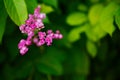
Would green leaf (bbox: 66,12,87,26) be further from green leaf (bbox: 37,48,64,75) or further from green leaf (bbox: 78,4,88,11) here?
green leaf (bbox: 37,48,64,75)

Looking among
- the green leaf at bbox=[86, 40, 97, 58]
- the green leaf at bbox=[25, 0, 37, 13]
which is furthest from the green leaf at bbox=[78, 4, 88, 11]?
the green leaf at bbox=[25, 0, 37, 13]

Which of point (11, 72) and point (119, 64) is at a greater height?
point (11, 72)

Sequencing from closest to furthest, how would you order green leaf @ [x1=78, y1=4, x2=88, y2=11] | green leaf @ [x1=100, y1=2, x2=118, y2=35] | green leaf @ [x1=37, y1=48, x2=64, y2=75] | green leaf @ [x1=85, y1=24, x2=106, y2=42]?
green leaf @ [x1=100, y1=2, x2=118, y2=35]
green leaf @ [x1=85, y1=24, x2=106, y2=42]
green leaf @ [x1=37, y1=48, x2=64, y2=75]
green leaf @ [x1=78, y1=4, x2=88, y2=11]

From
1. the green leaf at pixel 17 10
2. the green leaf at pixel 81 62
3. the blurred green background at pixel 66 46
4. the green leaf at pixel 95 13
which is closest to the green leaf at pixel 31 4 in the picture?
the green leaf at pixel 17 10

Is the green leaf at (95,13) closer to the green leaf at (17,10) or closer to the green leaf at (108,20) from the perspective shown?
the green leaf at (108,20)

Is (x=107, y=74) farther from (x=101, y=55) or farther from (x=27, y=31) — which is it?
(x=27, y=31)

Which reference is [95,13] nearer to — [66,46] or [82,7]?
[82,7]

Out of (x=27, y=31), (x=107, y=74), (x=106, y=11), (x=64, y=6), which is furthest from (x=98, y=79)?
(x=27, y=31)
